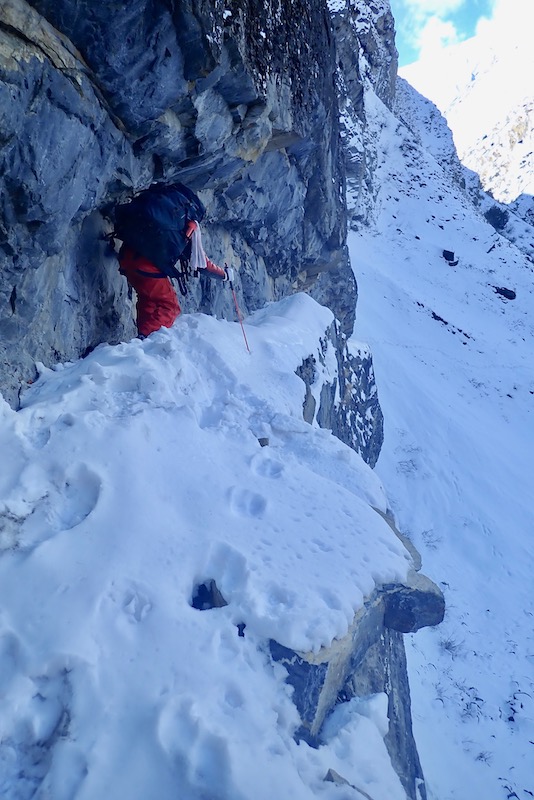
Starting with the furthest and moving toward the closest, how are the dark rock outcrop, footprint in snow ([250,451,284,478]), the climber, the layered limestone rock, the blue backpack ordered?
1. the layered limestone rock
2. the dark rock outcrop
3. the climber
4. the blue backpack
5. footprint in snow ([250,451,284,478])

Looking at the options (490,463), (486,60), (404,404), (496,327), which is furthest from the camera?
(486,60)

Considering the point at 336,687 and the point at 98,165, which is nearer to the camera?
the point at 336,687

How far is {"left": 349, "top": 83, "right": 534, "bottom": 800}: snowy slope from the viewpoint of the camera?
6152mm

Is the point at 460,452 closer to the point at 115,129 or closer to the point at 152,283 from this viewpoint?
the point at 152,283

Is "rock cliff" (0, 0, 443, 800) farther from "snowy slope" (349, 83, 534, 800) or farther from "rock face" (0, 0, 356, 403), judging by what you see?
"snowy slope" (349, 83, 534, 800)

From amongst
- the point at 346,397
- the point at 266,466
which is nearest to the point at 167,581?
the point at 266,466

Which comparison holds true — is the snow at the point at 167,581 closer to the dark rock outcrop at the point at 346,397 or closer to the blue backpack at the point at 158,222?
the blue backpack at the point at 158,222

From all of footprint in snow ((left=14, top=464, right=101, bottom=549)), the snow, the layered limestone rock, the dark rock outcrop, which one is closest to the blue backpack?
the snow

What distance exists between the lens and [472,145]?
5181cm

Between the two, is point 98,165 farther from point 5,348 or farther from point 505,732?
point 505,732

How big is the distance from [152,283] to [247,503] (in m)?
2.39

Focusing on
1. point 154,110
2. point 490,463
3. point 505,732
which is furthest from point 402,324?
point 154,110

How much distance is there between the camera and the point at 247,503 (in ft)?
10.7

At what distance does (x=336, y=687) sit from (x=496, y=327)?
17.5 meters
